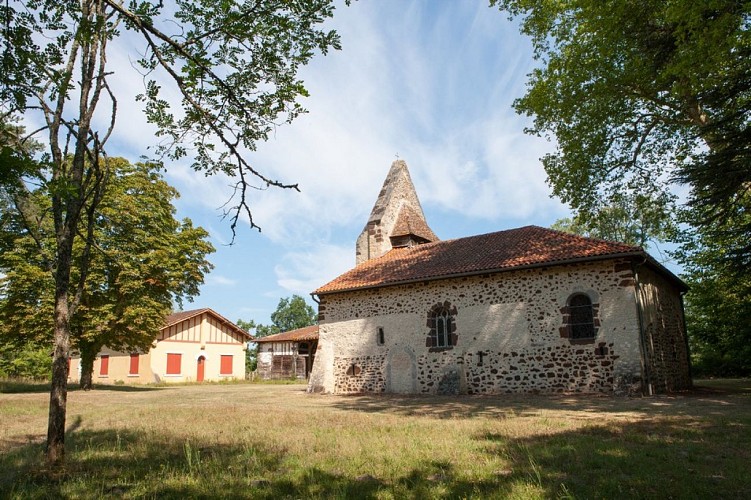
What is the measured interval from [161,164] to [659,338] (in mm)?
15024

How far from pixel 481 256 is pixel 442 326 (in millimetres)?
2742

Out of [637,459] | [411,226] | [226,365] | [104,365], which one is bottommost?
[637,459]

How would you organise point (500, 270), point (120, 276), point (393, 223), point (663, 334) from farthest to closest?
point (393, 223), point (120, 276), point (663, 334), point (500, 270)

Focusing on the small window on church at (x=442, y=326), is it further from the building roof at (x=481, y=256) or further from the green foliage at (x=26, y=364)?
the green foliage at (x=26, y=364)

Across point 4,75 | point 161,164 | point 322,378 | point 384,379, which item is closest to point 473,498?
point 161,164

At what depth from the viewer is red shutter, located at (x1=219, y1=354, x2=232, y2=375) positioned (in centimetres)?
3312

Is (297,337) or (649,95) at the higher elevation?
(649,95)

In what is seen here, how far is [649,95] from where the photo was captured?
13.5m

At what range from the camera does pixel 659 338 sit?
14703mm

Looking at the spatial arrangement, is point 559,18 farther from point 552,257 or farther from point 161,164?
point 161,164

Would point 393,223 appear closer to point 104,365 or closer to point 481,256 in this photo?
point 481,256

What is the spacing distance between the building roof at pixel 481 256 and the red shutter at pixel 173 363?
16.6 m

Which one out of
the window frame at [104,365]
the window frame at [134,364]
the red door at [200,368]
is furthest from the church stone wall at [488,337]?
the window frame at [104,365]

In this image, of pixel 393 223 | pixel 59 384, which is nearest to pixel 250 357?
pixel 393 223
